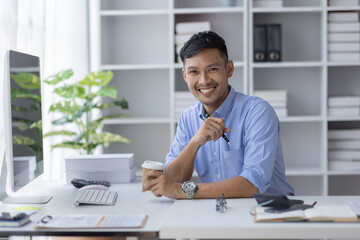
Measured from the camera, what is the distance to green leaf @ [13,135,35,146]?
1.77 meters

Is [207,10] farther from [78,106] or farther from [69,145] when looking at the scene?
[69,145]

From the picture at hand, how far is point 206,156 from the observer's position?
7.52ft

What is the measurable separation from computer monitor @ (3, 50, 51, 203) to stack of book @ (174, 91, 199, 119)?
165 cm

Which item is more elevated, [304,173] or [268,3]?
[268,3]

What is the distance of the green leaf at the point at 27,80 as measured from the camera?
1.82m

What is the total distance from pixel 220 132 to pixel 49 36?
1731 mm

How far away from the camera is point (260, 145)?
1.98 m

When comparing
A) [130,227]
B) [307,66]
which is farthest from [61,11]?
[130,227]

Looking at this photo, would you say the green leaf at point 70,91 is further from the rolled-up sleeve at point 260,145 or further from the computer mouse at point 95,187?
the rolled-up sleeve at point 260,145

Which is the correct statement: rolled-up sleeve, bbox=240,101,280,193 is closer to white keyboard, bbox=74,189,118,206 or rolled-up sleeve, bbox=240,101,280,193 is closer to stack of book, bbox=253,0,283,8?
white keyboard, bbox=74,189,118,206

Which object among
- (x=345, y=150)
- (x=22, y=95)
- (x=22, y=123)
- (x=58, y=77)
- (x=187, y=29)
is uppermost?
(x=187, y=29)

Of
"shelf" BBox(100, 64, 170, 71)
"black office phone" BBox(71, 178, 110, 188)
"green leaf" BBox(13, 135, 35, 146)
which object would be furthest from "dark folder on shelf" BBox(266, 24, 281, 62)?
"green leaf" BBox(13, 135, 35, 146)

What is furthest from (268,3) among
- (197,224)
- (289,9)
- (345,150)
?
(197,224)

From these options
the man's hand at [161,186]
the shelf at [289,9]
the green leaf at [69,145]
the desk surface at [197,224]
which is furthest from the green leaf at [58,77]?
the shelf at [289,9]
